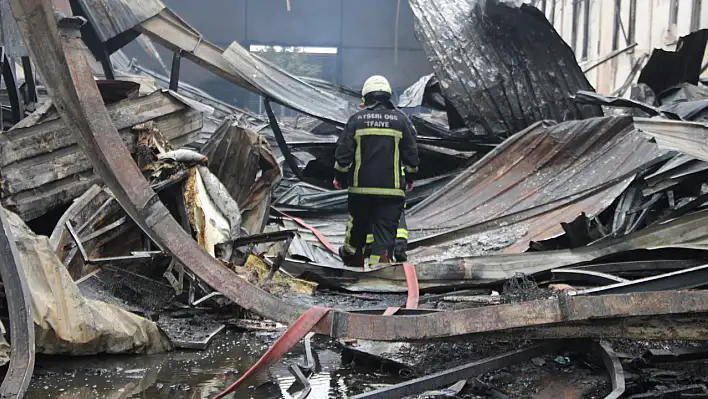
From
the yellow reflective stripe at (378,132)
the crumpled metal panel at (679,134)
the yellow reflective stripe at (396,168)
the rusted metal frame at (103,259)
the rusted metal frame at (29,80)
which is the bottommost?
the rusted metal frame at (103,259)

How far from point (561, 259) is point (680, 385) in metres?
1.92

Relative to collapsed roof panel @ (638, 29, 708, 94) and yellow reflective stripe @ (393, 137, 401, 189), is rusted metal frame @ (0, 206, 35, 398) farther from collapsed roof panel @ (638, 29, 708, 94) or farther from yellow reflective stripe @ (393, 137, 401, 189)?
collapsed roof panel @ (638, 29, 708, 94)

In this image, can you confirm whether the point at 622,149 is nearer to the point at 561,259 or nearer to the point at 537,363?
the point at 561,259

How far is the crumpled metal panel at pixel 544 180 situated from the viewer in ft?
19.4

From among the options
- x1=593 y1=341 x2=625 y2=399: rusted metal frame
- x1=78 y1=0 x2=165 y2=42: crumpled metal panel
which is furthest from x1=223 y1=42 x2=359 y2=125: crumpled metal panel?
x1=593 y1=341 x2=625 y2=399: rusted metal frame

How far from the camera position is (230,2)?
20.5m

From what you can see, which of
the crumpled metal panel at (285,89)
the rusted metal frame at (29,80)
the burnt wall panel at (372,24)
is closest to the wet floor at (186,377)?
the rusted metal frame at (29,80)

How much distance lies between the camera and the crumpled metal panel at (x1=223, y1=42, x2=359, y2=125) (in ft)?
24.7

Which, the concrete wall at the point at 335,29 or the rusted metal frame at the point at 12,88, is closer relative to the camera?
the rusted metal frame at the point at 12,88

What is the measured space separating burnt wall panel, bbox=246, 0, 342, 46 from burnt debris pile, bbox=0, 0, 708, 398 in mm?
11457

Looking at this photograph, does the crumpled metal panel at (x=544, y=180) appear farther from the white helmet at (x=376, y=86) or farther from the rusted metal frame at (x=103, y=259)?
the rusted metal frame at (x=103, y=259)

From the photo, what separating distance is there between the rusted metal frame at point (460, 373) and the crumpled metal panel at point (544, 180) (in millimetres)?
2573

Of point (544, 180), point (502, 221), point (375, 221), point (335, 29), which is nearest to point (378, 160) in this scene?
point (375, 221)

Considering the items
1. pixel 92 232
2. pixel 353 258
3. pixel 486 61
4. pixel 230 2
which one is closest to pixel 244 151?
pixel 353 258
